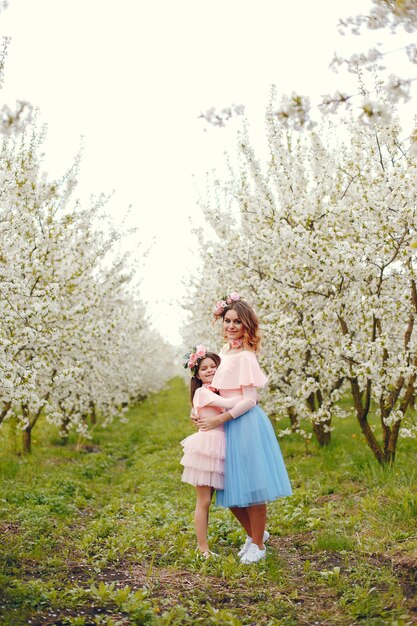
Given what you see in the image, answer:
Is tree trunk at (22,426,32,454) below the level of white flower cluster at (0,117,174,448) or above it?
below

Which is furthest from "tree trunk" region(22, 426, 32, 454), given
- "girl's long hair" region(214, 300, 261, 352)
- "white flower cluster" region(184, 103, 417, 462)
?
"girl's long hair" region(214, 300, 261, 352)

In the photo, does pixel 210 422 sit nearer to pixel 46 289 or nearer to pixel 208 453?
pixel 208 453

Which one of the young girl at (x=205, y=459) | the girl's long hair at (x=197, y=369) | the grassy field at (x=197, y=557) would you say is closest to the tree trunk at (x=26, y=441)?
the grassy field at (x=197, y=557)

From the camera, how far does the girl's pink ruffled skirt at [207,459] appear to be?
541 cm

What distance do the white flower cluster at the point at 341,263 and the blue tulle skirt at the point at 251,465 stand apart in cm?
219

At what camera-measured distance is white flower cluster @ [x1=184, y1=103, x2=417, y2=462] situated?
7.41 metres

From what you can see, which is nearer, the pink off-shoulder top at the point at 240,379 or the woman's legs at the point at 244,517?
the pink off-shoulder top at the point at 240,379

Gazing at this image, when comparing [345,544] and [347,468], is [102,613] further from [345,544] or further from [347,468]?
[347,468]

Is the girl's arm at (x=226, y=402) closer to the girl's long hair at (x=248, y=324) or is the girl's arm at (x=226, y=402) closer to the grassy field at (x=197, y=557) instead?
the girl's long hair at (x=248, y=324)

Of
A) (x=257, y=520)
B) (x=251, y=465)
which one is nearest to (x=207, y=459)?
(x=251, y=465)

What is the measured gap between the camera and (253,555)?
5.30m

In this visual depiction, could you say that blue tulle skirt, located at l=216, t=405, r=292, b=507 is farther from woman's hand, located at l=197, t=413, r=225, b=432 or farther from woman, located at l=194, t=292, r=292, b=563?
woman's hand, located at l=197, t=413, r=225, b=432

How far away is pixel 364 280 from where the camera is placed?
8.09m

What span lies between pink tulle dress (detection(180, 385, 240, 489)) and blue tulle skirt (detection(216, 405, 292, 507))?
7 centimetres
